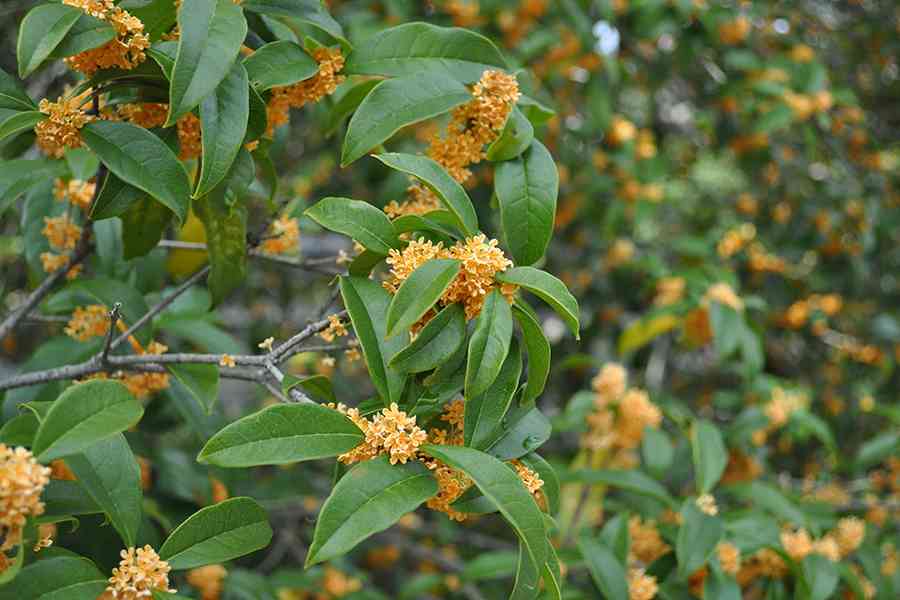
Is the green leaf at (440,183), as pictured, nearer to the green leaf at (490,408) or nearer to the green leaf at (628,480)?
the green leaf at (490,408)

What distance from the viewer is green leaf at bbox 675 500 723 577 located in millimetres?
1432

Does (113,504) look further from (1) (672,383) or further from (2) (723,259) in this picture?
(1) (672,383)

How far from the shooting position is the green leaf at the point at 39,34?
89 cm

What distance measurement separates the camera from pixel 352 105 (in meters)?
1.26

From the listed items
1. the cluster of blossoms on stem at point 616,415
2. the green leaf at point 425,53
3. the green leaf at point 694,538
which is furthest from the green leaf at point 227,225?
the cluster of blossoms on stem at point 616,415

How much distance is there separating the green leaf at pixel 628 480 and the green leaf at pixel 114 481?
1.00 m

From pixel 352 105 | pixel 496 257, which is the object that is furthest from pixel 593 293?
pixel 496 257

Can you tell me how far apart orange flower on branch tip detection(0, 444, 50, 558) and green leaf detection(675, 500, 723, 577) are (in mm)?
991

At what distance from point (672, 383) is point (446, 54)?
84.5 inches

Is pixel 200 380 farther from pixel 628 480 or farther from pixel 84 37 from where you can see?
pixel 628 480

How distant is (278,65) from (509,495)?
57 cm

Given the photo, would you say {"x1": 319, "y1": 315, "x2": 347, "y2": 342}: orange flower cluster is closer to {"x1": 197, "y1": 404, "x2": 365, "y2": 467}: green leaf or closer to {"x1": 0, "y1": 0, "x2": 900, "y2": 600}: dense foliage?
{"x1": 0, "y1": 0, "x2": 900, "y2": 600}: dense foliage

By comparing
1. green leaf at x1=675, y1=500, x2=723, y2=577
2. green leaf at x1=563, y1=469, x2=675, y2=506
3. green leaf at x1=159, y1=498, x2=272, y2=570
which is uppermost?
green leaf at x1=159, y1=498, x2=272, y2=570

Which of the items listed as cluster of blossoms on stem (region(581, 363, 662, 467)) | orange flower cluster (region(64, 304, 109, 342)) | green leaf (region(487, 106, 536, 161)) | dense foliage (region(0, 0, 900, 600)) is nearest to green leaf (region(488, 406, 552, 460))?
dense foliage (region(0, 0, 900, 600))
